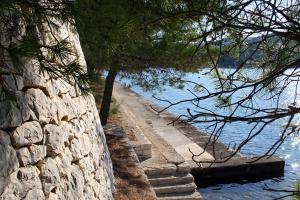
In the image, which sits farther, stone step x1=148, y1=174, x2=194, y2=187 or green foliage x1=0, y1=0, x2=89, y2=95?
stone step x1=148, y1=174, x2=194, y2=187

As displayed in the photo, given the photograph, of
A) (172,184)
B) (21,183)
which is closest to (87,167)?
(21,183)

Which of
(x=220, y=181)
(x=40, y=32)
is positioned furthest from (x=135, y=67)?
(x=40, y=32)

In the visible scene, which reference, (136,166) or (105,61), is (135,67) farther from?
(136,166)

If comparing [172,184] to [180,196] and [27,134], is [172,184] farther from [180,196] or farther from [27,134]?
[27,134]

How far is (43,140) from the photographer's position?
3.97 m

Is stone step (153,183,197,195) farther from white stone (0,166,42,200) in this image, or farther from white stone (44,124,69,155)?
white stone (0,166,42,200)

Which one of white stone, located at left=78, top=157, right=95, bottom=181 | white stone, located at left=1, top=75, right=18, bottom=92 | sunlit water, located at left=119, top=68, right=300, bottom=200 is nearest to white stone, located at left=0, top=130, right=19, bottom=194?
white stone, located at left=1, top=75, right=18, bottom=92

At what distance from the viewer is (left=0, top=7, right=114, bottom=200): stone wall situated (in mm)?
3422

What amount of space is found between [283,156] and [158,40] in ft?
31.6

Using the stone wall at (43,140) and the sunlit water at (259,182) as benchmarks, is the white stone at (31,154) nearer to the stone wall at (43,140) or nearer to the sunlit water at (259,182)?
the stone wall at (43,140)

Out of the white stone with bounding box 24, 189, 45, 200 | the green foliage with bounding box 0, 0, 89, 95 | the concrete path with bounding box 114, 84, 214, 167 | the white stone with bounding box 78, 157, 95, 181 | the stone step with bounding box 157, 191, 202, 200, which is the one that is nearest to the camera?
the green foliage with bounding box 0, 0, 89, 95

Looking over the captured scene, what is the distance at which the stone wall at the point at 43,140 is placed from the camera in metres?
3.42

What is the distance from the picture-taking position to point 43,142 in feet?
13.0

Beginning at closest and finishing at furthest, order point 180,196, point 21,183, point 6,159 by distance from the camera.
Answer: point 6,159 → point 21,183 → point 180,196
